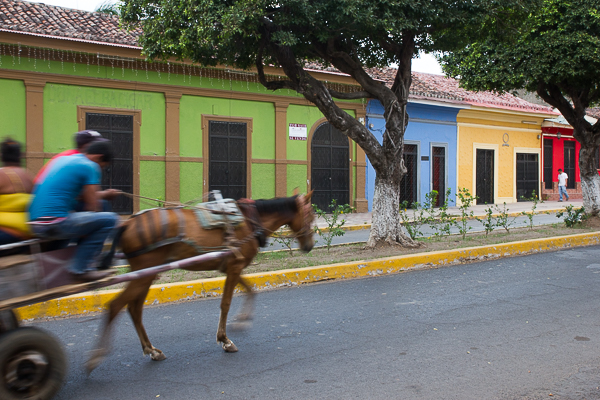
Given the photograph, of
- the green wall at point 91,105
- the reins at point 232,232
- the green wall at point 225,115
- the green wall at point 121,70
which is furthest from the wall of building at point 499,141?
the reins at point 232,232

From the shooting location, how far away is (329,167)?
709 inches

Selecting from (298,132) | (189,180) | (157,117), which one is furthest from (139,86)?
(298,132)

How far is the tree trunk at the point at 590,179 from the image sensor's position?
41.7ft

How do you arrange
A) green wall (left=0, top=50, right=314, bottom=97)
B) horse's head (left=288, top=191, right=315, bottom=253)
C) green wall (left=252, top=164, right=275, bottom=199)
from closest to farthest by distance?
horse's head (left=288, top=191, right=315, bottom=253)
green wall (left=0, top=50, right=314, bottom=97)
green wall (left=252, top=164, right=275, bottom=199)

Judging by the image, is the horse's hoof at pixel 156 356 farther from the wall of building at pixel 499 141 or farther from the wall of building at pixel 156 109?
the wall of building at pixel 499 141

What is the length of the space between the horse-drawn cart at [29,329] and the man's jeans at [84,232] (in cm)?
9

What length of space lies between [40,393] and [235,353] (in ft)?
5.25

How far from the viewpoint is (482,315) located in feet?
18.1

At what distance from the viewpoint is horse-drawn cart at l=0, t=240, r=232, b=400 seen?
10.3 ft

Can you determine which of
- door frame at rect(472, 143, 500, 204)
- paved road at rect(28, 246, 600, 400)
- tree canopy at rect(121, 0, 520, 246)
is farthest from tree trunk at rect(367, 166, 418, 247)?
door frame at rect(472, 143, 500, 204)

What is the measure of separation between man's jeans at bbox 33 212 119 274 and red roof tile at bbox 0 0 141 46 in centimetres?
1098

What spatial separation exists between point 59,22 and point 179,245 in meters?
12.2

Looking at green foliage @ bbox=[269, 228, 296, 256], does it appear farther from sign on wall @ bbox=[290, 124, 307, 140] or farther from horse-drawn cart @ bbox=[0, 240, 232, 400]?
sign on wall @ bbox=[290, 124, 307, 140]

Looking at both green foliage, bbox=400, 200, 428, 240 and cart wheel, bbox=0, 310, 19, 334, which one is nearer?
cart wheel, bbox=0, 310, 19, 334
